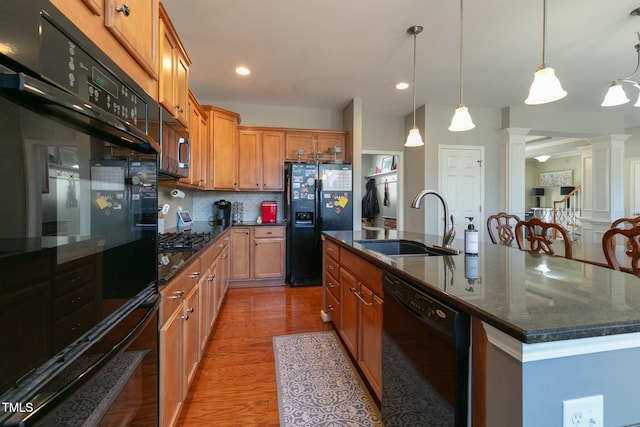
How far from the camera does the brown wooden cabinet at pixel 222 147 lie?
3980 mm

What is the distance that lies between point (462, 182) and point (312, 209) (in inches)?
101

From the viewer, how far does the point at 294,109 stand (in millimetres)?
4742

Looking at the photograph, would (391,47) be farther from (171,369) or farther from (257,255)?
(171,369)

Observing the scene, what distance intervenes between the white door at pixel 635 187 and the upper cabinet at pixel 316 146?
6089 millimetres

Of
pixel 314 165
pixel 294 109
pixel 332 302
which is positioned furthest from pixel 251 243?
pixel 294 109

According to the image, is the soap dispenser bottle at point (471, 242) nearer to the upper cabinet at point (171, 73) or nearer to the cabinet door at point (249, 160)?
the upper cabinet at point (171, 73)

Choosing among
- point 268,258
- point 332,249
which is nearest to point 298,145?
point 268,258

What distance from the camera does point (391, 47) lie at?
2973 millimetres

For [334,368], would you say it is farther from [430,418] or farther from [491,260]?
[491,260]

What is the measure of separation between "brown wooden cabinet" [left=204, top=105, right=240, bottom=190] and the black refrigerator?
84 cm

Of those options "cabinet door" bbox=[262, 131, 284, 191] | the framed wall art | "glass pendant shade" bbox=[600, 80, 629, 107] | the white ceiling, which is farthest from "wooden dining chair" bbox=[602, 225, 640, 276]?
the framed wall art

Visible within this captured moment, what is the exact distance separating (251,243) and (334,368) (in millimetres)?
2387

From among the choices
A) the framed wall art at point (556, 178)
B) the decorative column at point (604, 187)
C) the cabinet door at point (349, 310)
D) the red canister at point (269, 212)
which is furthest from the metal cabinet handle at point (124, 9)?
the framed wall art at point (556, 178)

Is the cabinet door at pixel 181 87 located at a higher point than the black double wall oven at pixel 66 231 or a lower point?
higher
